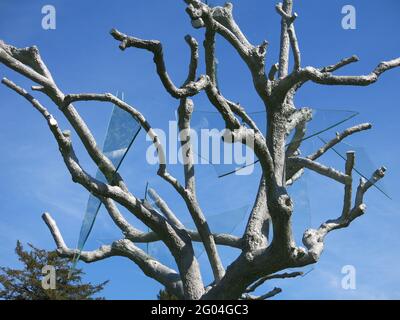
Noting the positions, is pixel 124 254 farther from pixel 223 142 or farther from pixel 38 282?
pixel 38 282

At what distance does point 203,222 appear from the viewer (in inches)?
302

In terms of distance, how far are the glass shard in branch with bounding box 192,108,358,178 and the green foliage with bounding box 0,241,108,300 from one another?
12.1m

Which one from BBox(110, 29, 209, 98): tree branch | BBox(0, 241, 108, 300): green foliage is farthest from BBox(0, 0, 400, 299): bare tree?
BBox(0, 241, 108, 300): green foliage

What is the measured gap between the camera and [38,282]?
19.7m

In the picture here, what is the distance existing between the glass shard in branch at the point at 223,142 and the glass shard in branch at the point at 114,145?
3.21 feet

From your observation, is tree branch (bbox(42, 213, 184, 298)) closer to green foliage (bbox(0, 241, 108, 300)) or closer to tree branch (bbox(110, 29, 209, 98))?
tree branch (bbox(110, 29, 209, 98))

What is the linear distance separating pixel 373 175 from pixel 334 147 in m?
1.33

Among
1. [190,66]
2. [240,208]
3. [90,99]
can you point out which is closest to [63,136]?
[90,99]

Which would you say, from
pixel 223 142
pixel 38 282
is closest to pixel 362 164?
pixel 223 142

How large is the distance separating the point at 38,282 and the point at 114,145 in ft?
44.1

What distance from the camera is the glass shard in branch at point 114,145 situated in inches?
300

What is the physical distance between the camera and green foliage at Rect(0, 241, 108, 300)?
19.3 metres
